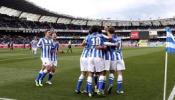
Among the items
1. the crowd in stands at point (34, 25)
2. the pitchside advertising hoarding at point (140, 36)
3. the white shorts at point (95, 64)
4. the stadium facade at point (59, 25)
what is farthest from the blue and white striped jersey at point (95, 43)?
the pitchside advertising hoarding at point (140, 36)

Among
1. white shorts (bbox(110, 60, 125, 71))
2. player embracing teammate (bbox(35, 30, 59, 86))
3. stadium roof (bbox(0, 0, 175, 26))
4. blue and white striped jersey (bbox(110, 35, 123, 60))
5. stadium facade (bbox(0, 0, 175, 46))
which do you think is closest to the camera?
blue and white striped jersey (bbox(110, 35, 123, 60))

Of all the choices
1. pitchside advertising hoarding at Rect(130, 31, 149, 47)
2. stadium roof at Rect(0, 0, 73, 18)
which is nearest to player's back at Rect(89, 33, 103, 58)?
stadium roof at Rect(0, 0, 73, 18)

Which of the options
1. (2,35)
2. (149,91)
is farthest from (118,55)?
(2,35)

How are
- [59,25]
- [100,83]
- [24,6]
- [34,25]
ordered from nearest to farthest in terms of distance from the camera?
[100,83], [24,6], [34,25], [59,25]

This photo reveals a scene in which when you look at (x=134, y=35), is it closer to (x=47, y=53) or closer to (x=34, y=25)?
(x=34, y=25)

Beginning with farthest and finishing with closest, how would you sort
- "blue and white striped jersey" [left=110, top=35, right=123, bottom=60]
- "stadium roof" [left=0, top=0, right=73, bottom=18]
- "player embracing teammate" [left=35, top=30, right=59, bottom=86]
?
1. "stadium roof" [left=0, top=0, right=73, bottom=18]
2. "player embracing teammate" [left=35, top=30, right=59, bottom=86]
3. "blue and white striped jersey" [left=110, top=35, right=123, bottom=60]

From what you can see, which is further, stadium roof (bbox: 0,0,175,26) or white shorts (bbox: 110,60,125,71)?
stadium roof (bbox: 0,0,175,26)

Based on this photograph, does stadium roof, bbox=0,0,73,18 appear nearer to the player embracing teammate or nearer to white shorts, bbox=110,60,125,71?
the player embracing teammate

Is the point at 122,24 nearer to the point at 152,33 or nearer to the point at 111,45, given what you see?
the point at 152,33

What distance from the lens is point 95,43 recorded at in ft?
39.3

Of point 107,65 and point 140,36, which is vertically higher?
point 107,65

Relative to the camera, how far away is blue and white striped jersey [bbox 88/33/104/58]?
470 inches

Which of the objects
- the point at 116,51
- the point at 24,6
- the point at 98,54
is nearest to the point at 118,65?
the point at 116,51

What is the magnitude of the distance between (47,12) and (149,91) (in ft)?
370
